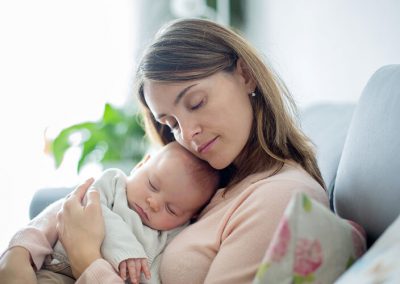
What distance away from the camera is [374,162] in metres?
1.21

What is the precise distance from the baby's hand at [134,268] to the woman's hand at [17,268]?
197 mm

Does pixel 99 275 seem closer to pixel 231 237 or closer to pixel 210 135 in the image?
pixel 231 237

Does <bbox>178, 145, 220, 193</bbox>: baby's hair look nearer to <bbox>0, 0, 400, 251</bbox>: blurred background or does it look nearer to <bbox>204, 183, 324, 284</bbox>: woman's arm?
<bbox>204, 183, 324, 284</bbox>: woman's arm

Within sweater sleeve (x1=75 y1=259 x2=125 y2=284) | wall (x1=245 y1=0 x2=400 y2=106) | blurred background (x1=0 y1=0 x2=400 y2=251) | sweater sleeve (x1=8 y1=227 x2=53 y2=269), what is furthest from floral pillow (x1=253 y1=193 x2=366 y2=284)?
blurred background (x1=0 y1=0 x2=400 y2=251)

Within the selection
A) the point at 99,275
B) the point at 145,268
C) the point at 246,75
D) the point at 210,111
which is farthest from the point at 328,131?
the point at 99,275

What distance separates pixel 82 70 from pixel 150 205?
2.41 meters

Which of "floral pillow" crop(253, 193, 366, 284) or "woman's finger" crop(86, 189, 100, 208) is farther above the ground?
"floral pillow" crop(253, 193, 366, 284)

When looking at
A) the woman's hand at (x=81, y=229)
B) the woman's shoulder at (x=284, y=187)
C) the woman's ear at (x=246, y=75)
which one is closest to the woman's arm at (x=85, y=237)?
the woman's hand at (x=81, y=229)

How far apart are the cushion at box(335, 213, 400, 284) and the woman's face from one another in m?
0.57

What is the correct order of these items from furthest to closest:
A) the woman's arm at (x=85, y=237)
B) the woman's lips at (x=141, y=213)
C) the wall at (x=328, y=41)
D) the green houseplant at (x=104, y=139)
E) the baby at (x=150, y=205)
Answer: the green houseplant at (x=104, y=139) < the wall at (x=328, y=41) < the woman's lips at (x=141, y=213) < the baby at (x=150, y=205) < the woman's arm at (x=85, y=237)

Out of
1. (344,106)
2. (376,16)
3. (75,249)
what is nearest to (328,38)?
(376,16)

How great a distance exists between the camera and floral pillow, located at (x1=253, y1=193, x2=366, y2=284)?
0.87 meters

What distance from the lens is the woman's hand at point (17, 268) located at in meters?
1.33

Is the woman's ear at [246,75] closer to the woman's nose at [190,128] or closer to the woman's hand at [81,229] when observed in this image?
the woman's nose at [190,128]
